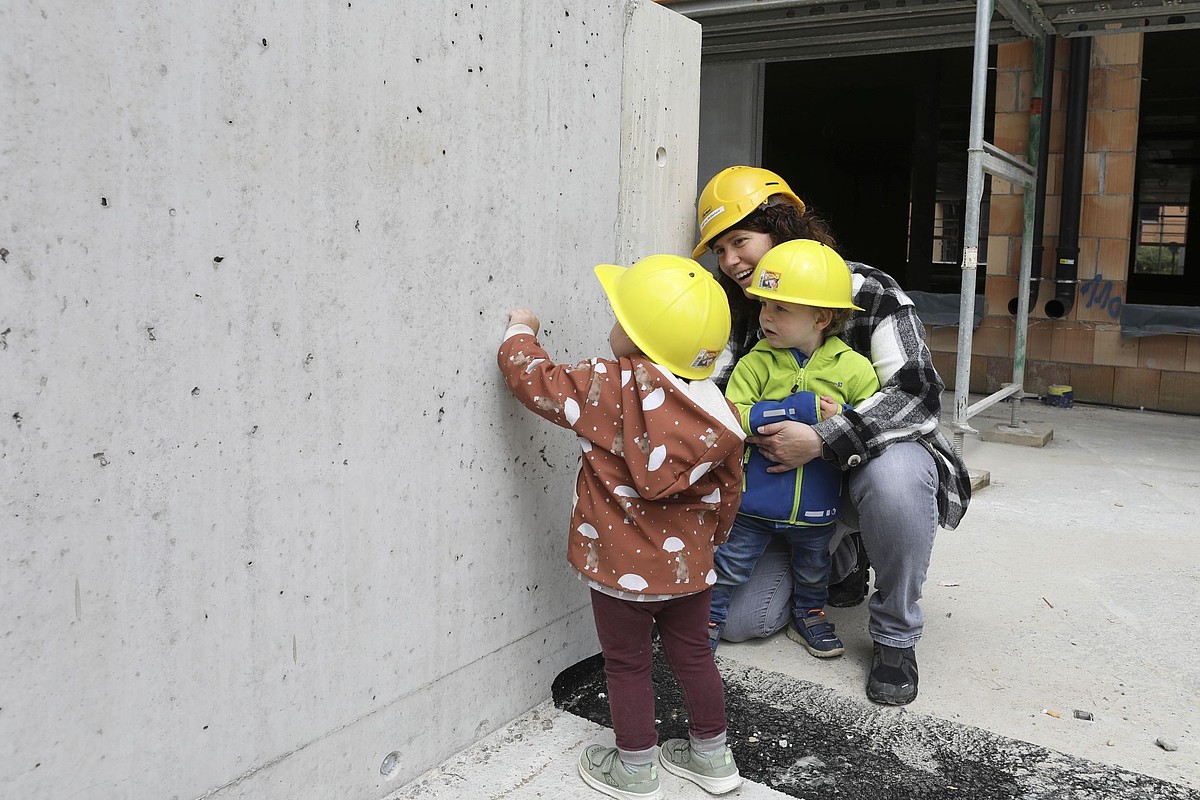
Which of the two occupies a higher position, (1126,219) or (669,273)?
(1126,219)

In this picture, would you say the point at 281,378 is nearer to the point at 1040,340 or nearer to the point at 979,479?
the point at 979,479

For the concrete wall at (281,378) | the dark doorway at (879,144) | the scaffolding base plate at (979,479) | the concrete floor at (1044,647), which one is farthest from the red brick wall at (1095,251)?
the concrete wall at (281,378)

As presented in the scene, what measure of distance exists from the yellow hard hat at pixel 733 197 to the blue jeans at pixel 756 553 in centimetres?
78

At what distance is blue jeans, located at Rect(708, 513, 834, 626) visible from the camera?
258cm

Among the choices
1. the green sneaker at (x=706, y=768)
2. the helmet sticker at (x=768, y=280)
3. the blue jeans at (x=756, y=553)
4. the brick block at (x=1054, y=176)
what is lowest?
the green sneaker at (x=706, y=768)

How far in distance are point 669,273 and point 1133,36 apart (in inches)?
238

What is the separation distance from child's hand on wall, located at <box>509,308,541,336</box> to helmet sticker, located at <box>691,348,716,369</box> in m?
0.39

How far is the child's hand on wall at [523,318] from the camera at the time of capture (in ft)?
6.85

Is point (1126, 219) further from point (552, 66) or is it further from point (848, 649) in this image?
point (552, 66)

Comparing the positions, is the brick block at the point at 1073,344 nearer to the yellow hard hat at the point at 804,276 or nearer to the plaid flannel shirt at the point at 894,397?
the plaid flannel shirt at the point at 894,397

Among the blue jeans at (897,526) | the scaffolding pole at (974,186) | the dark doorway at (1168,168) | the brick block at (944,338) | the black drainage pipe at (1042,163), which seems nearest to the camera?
the blue jeans at (897,526)

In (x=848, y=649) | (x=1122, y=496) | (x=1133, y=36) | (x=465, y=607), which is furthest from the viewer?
(x=1133, y=36)

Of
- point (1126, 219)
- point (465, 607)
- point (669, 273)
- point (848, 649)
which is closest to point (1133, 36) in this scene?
point (1126, 219)

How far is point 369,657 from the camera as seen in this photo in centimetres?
182
